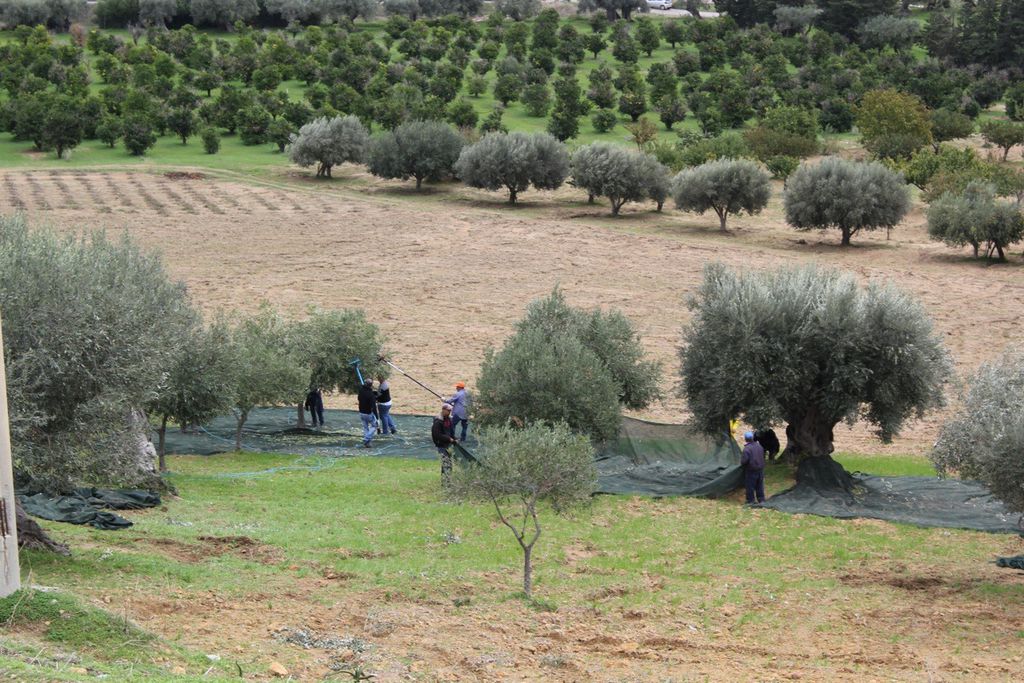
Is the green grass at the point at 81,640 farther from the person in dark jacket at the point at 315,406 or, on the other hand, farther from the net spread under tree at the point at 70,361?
the person in dark jacket at the point at 315,406

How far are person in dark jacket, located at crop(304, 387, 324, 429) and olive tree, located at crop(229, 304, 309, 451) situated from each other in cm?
128

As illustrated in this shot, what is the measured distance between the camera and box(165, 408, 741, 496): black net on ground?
82.1ft

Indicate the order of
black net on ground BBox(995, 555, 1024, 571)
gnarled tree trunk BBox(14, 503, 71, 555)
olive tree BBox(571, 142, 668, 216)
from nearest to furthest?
gnarled tree trunk BBox(14, 503, 71, 555) → black net on ground BBox(995, 555, 1024, 571) → olive tree BBox(571, 142, 668, 216)

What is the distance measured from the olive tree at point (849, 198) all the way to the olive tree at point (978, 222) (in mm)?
2084

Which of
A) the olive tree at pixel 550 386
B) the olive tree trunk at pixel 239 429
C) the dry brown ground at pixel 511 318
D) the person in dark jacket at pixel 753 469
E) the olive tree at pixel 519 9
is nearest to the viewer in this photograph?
the dry brown ground at pixel 511 318

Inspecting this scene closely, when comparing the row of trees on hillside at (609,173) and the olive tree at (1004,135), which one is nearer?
the row of trees on hillside at (609,173)

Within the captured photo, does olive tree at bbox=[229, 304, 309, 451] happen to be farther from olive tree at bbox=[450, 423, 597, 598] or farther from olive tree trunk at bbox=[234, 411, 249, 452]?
olive tree at bbox=[450, 423, 597, 598]

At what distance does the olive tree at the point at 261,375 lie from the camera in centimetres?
2678

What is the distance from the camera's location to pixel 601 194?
54062 mm

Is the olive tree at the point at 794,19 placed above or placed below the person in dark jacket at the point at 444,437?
above

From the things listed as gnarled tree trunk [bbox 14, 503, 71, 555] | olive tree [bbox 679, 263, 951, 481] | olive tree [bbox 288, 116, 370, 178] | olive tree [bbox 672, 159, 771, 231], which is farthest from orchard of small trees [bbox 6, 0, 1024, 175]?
gnarled tree trunk [bbox 14, 503, 71, 555]

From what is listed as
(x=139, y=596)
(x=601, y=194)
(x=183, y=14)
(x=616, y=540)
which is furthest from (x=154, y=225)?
(x=183, y=14)

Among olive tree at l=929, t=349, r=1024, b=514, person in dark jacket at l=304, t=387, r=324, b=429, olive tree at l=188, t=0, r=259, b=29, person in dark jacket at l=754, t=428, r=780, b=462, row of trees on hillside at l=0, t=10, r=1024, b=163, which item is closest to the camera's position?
olive tree at l=929, t=349, r=1024, b=514

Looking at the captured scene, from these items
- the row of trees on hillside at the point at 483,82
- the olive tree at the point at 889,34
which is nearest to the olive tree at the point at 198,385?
the row of trees on hillside at the point at 483,82
